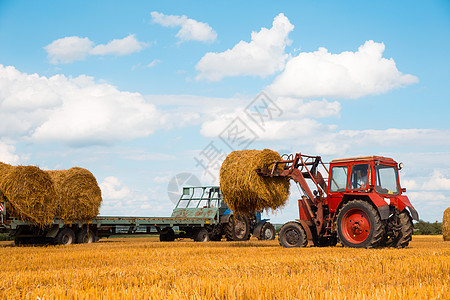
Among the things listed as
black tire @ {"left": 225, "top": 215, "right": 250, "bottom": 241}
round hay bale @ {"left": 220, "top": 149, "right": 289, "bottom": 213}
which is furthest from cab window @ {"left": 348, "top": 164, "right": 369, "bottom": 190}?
black tire @ {"left": 225, "top": 215, "right": 250, "bottom": 241}

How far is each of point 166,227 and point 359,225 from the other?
9.69 meters

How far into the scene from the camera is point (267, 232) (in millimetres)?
21359

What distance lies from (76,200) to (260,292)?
12.8 metres

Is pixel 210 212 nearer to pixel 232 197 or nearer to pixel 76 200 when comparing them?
pixel 76 200

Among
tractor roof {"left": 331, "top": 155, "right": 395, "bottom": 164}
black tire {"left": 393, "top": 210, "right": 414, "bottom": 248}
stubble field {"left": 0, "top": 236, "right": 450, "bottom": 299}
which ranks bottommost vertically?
stubble field {"left": 0, "top": 236, "right": 450, "bottom": 299}

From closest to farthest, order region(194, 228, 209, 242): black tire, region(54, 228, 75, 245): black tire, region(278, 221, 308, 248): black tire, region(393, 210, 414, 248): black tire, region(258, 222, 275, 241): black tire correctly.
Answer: region(393, 210, 414, 248): black tire → region(278, 221, 308, 248): black tire → region(54, 228, 75, 245): black tire → region(194, 228, 209, 242): black tire → region(258, 222, 275, 241): black tire

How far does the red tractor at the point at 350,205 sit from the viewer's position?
38.9ft

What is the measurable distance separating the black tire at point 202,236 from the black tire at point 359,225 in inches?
345

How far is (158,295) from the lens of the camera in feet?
15.7

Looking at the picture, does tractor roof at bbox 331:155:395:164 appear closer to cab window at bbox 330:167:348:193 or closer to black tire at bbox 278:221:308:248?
cab window at bbox 330:167:348:193

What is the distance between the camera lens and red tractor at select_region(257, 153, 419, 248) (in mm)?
11867

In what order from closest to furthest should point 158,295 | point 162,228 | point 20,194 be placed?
point 158,295 < point 20,194 < point 162,228

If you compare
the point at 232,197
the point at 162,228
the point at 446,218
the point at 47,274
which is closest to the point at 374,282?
the point at 47,274

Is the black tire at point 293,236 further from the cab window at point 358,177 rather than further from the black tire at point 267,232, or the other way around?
the black tire at point 267,232
